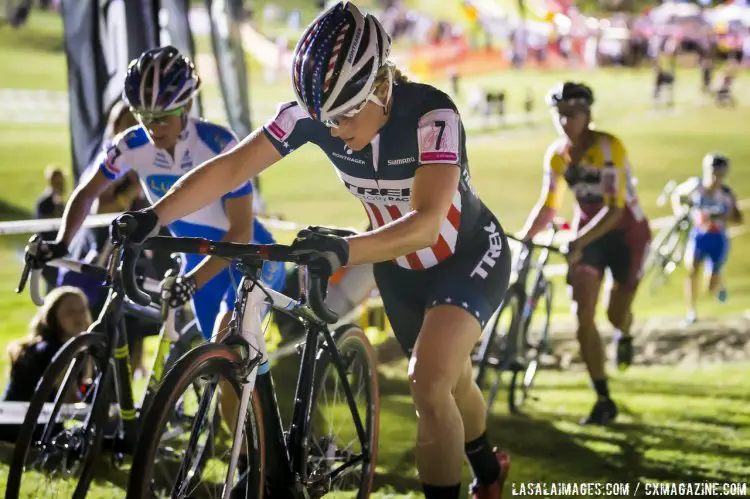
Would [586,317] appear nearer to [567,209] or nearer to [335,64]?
[335,64]

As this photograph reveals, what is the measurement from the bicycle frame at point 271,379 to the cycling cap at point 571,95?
8.53 feet

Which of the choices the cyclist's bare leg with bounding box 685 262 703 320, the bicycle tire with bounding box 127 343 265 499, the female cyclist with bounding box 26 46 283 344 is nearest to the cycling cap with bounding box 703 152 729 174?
the cyclist's bare leg with bounding box 685 262 703 320

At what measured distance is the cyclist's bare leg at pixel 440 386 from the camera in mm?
3213

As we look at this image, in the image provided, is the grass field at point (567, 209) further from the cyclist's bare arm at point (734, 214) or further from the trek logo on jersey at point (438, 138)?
the trek logo on jersey at point (438, 138)

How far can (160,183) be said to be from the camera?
417 cm

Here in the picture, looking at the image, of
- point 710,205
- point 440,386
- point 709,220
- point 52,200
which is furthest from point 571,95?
point 709,220

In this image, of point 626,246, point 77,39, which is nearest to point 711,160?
point 626,246

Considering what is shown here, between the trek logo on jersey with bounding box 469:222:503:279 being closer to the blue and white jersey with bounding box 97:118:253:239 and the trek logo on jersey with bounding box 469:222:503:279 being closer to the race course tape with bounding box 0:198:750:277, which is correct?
the blue and white jersey with bounding box 97:118:253:239

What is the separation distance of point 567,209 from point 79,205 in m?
10.4

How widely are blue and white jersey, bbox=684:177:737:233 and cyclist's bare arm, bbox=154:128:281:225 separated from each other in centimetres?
787

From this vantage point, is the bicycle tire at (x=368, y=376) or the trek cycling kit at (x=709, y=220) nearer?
the bicycle tire at (x=368, y=376)

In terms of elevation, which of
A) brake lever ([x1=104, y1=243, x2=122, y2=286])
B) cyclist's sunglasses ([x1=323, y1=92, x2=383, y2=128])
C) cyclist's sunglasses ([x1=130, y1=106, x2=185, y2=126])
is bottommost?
brake lever ([x1=104, y1=243, x2=122, y2=286])

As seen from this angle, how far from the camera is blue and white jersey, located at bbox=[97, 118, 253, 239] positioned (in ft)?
13.3

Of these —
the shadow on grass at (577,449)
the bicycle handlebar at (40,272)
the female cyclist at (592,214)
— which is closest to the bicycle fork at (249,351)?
the bicycle handlebar at (40,272)
